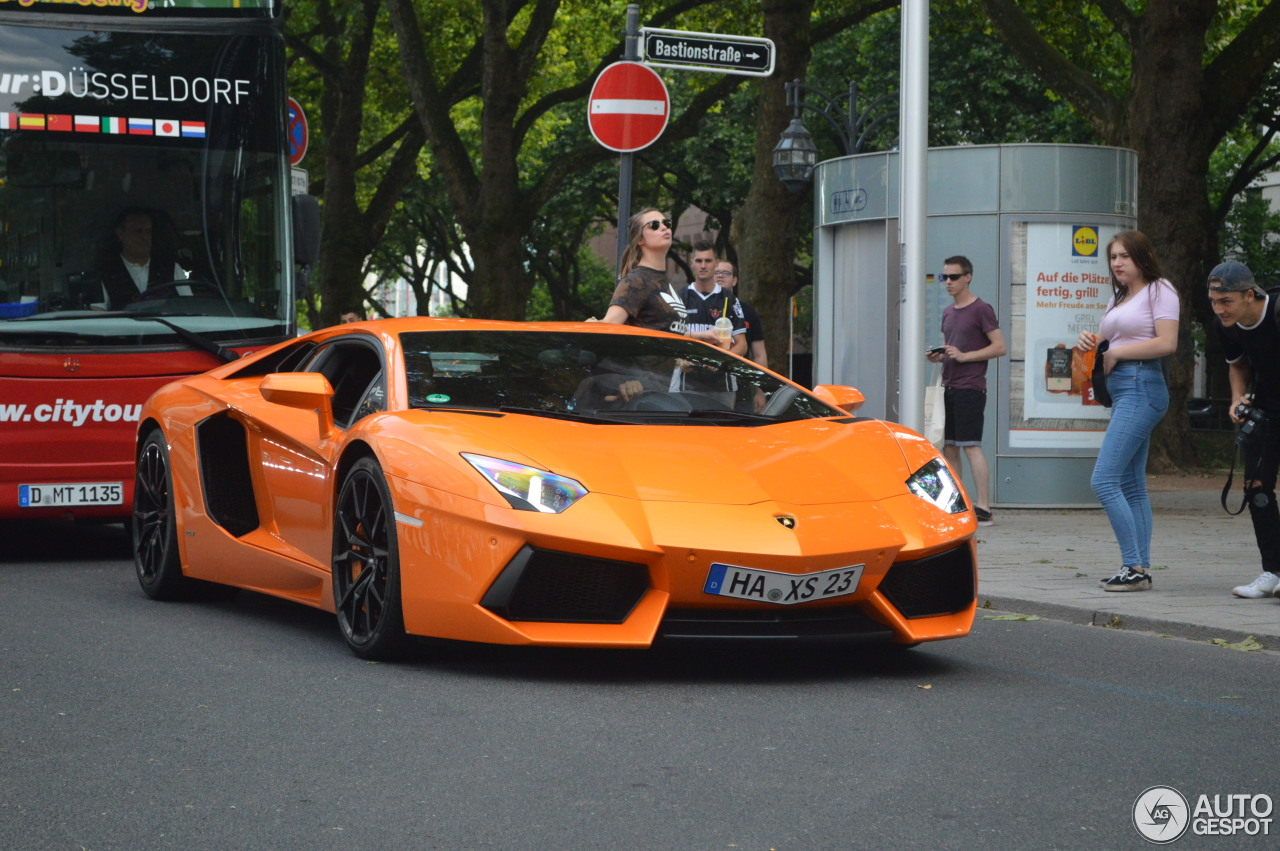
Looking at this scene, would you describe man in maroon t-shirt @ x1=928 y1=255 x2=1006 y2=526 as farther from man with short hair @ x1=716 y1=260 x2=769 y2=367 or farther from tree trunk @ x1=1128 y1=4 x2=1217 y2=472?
tree trunk @ x1=1128 y1=4 x2=1217 y2=472

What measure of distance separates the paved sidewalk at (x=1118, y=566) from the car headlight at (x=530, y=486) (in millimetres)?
3023

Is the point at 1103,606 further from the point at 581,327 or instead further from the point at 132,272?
the point at 132,272

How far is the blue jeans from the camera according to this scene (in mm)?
8227

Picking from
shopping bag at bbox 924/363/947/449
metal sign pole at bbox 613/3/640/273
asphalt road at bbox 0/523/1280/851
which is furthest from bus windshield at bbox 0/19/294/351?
shopping bag at bbox 924/363/947/449

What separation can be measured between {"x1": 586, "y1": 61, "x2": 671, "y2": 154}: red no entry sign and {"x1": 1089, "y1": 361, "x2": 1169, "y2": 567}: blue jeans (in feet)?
11.9

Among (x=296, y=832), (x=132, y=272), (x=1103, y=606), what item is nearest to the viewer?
(x=296, y=832)

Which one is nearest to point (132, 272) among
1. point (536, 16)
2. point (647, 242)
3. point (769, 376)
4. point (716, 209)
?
point (647, 242)

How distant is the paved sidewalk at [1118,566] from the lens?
740 cm

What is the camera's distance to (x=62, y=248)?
980cm

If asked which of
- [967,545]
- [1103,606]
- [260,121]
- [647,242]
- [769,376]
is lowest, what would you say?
[1103,606]

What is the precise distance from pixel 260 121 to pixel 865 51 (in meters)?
27.2

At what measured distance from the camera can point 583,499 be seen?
554 centimetres

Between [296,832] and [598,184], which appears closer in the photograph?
[296,832]

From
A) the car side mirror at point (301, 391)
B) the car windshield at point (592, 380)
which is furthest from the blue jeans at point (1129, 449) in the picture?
the car side mirror at point (301, 391)
